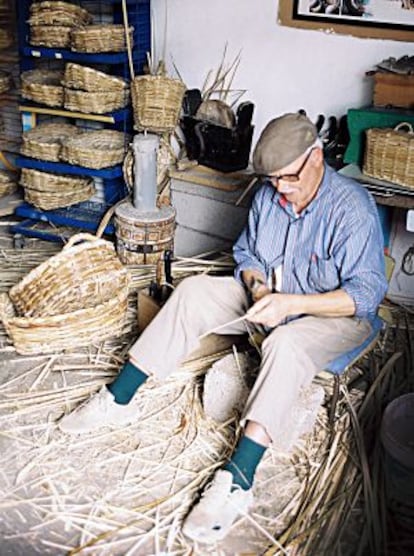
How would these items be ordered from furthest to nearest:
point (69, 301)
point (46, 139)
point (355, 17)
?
point (46, 139) < point (355, 17) < point (69, 301)

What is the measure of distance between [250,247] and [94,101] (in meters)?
1.63

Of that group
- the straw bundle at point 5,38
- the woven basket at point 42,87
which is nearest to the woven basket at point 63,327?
the woven basket at point 42,87

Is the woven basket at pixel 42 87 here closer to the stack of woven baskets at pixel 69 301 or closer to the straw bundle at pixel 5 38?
the straw bundle at pixel 5 38

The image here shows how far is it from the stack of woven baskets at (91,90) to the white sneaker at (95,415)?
1852 mm

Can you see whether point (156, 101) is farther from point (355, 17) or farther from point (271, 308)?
point (271, 308)

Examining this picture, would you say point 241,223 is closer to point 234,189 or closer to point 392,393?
point 234,189

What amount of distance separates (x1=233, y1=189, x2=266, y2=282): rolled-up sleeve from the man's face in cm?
23

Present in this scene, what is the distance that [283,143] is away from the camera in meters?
2.67

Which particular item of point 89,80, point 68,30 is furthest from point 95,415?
point 68,30

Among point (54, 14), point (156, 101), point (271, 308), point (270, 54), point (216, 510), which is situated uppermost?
point (54, 14)

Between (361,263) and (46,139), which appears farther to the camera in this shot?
(46,139)

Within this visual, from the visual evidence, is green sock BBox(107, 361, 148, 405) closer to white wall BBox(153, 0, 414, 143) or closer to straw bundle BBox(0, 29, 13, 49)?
white wall BBox(153, 0, 414, 143)

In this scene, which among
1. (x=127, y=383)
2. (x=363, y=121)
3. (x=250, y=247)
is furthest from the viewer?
(x=363, y=121)

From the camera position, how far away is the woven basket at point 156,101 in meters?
4.24
